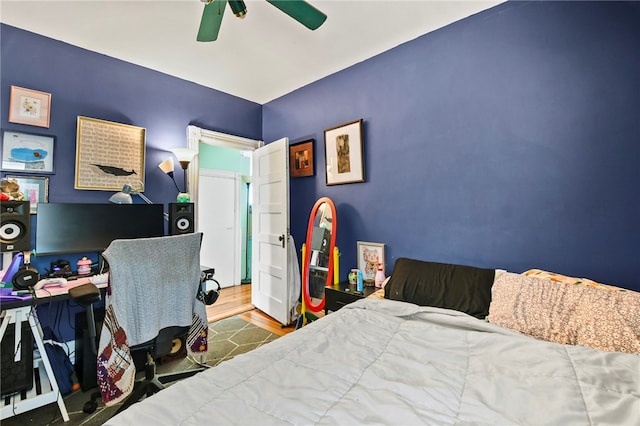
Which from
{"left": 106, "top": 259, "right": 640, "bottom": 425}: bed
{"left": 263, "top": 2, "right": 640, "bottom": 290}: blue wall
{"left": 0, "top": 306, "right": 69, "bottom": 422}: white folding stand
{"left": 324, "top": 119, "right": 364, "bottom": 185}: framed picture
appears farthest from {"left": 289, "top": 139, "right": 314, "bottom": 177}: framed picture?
{"left": 0, "top": 306, "right": 69, "bottom": 422}: white folding stand

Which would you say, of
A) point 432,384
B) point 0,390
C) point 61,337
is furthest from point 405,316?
point 61,337

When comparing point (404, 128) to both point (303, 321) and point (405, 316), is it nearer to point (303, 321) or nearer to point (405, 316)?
point (405, 316)

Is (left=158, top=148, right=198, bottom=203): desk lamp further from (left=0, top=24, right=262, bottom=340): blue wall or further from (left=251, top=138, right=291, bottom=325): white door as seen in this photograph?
(left=251, top=138, right=291, bottom=325): white door

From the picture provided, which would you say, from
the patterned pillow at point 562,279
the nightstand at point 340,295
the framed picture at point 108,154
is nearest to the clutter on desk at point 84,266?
the framed picture at point 108,154

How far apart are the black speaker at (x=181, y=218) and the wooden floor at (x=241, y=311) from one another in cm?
113

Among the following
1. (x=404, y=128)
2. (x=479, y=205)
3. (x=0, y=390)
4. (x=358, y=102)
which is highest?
(x=358, y=102)

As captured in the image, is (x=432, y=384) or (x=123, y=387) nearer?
(x=432, y=384)

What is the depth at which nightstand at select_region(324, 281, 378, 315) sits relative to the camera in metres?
2.27

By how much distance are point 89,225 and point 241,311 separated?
73.1 inches

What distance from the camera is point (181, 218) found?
2738 mm

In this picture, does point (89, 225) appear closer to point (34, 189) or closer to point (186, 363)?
point (34, 189)

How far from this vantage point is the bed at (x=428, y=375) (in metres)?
0.76

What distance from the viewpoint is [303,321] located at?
2.80m

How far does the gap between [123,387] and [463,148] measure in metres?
2.60
